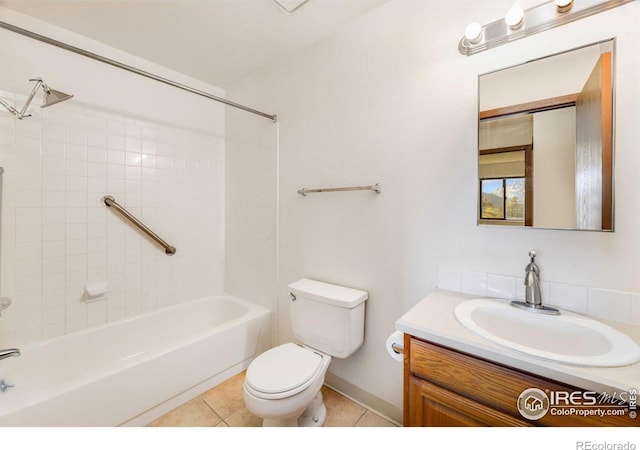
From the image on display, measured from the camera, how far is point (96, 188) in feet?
6.02

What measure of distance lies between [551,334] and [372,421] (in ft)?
3.42

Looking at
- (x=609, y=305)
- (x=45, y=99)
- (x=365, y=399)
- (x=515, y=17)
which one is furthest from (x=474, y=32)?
(x=45, y=99)

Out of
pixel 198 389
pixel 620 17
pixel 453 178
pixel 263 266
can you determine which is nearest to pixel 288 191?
pixel 263 266

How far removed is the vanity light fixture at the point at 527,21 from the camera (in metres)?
0.98

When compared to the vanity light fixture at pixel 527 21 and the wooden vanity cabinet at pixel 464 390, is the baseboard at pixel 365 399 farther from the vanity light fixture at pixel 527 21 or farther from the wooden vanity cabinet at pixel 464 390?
the vanity light fixture at pixel 527 21

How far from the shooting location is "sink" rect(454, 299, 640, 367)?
2.39ft

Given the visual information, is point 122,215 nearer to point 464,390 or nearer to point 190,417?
point 190,417

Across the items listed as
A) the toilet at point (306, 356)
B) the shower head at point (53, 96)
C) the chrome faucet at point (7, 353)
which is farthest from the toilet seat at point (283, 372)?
the shower head at point (53, 96)

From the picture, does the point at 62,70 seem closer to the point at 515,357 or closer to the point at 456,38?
the point at 456,38

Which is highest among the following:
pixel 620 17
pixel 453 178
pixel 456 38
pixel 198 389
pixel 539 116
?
pixel 456 38

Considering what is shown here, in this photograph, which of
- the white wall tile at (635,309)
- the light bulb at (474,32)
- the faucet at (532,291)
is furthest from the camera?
the light bulb at (474,32)

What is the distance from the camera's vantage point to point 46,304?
1.66m

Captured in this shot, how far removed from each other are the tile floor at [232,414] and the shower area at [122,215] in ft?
0.29
